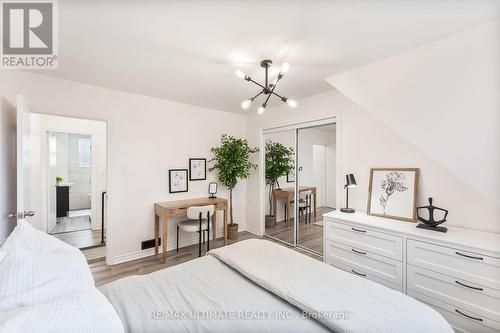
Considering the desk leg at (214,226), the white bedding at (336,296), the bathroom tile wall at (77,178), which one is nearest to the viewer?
the white bedding at (336,296)

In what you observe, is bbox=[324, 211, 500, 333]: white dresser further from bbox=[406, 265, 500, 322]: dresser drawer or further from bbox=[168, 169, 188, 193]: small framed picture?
bbox=[168, 169, 188, 193]: small framed picture

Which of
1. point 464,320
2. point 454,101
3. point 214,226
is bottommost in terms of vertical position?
point 464,320

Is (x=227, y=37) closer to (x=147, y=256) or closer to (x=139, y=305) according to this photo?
(x=139, y=305)

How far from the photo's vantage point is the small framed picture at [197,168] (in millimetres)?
3732

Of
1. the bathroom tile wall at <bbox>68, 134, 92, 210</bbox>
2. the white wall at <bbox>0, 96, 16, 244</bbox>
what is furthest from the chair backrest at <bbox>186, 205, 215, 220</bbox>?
the bathroom tile wall at <bbox>68, 134, 92, 210</bbox>

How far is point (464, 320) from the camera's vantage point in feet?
5.56

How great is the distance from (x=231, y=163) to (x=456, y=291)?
310 centimetres

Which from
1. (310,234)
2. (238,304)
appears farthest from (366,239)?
(238,304)

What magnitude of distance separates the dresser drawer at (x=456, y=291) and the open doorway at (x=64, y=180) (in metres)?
3.95

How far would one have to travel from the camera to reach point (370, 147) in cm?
265

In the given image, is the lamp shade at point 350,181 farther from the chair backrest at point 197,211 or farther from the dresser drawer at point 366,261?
the chair backrest at point 197,211

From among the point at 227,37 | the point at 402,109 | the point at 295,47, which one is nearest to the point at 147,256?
the point at 227,37

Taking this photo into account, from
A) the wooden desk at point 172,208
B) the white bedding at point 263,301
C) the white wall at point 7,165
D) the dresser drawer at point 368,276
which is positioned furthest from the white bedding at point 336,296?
the white wall at point 7,165

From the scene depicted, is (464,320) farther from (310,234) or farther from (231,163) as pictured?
(231,163)
